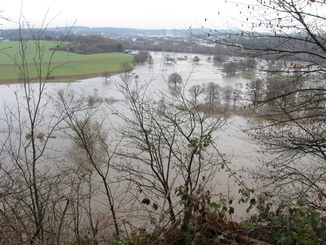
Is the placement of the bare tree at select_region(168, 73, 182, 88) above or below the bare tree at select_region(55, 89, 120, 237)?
above

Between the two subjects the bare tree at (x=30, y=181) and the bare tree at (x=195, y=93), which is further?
the bare tree at (x=195, y=93)

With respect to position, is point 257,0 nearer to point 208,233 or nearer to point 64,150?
point 208,233

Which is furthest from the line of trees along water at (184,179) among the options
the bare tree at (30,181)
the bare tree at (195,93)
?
the bare tree at (195,93)

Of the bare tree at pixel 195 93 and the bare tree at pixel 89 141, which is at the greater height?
the bare tree at pixel 195 93

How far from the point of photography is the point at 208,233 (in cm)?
217

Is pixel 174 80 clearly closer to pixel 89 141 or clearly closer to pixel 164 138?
pixel 89 141

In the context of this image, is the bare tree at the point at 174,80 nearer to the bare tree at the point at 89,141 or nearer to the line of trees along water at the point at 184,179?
the line of trees along water at the point at 184,179

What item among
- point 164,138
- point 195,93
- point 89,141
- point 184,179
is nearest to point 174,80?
point 195,93

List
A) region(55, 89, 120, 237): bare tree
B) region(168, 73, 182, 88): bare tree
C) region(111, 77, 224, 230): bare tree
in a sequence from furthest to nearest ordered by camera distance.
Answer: region(168, 73, 182, 88): bare tree < region(55, 89, 120, 237): bare tree < region(111, 77, 224, 230): bare tree

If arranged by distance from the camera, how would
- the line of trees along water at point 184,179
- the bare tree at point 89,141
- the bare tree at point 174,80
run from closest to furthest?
the line of trees along water at point 184,179 → the bare tree at point 89,141 → the bare tree at point 174,80

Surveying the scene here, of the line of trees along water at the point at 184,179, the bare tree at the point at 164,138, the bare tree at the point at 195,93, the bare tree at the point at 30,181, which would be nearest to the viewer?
the line of trees along water at the point at 184,179

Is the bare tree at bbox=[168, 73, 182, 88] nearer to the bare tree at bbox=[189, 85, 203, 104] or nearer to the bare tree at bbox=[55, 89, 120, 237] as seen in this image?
the bare tree at bbox=[189, 85, 203, 104]

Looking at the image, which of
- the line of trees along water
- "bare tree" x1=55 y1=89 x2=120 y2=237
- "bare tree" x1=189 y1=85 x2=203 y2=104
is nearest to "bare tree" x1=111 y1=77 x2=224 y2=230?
the line of trees along water

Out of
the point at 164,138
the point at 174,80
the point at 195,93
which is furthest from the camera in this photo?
the point at 174,80
